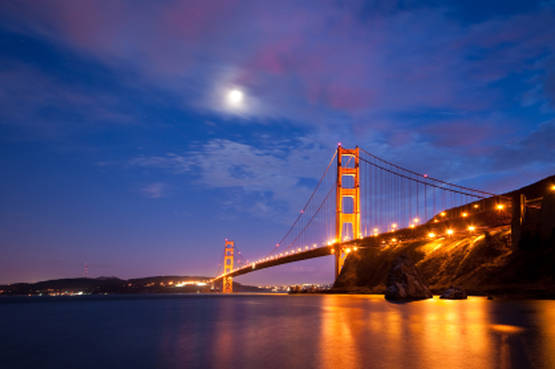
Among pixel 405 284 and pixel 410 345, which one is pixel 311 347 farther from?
pixel 405 284

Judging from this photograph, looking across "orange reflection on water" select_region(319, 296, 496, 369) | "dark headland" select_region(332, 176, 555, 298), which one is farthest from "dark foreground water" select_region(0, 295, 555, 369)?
"dark headland" select_region(332, 176, 555, 298)

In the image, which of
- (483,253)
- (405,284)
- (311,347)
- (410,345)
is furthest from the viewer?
(483,253)

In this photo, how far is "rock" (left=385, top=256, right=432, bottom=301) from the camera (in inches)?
1503

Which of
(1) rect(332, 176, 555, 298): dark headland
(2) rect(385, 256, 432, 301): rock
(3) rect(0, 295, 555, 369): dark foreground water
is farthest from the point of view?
(2) rect(385, 256, 432, 301): rock

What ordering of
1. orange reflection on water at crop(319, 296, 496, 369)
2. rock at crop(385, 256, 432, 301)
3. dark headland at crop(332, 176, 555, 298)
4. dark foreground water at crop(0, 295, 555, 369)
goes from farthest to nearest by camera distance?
rock at crop(385, 256, 432, 301) < dark headland at crop(332, 176, 555, 298) < dark foreground water at crop(0, 295, 555, 369) < orange reflection on water at crop(319, 296, 496, 369)

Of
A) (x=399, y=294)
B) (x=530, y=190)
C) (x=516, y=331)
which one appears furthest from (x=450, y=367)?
(x=530, y=190)

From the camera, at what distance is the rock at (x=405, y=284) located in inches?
1503

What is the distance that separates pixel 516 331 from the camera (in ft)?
42.7

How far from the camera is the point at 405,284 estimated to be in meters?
38.8

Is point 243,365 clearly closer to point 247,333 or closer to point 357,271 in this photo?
point 247,333

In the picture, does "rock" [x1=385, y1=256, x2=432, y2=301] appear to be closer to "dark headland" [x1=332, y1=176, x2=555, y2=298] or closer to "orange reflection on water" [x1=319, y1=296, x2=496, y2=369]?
"dark headland" [x1=332, y1=176, x2=555, y2=298]

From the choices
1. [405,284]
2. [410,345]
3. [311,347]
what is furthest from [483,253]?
[311,347]

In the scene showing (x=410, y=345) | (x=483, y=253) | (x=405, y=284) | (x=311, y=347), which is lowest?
(x=405, y=284)

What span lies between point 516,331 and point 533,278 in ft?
87.3
